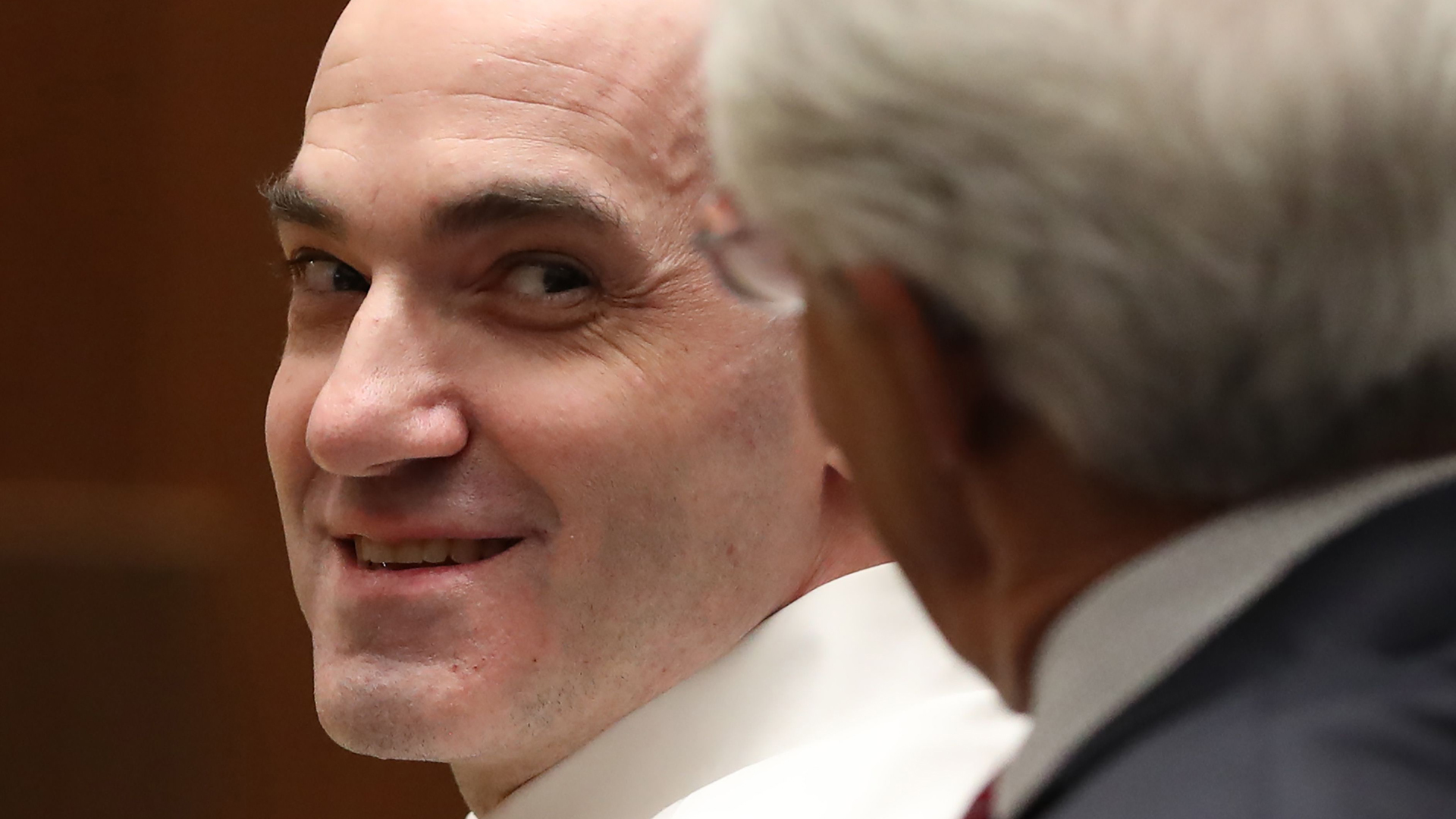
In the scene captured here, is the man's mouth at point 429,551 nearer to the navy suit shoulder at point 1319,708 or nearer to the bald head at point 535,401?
the bald head at point 535,401

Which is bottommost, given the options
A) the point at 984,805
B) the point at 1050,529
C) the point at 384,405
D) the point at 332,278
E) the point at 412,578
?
the point at 984,805

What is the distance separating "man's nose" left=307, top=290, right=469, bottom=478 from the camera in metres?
1.26

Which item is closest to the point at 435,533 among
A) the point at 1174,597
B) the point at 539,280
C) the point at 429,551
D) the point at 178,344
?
the point at 429,551

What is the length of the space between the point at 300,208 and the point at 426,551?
0.27 meters

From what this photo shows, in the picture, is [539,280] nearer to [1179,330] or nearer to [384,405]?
[384,405]

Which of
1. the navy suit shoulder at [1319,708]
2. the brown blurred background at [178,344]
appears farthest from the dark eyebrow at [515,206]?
the brown blurred background at [178,344]

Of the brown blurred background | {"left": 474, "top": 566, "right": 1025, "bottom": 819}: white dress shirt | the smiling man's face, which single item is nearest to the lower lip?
the smiling man's face

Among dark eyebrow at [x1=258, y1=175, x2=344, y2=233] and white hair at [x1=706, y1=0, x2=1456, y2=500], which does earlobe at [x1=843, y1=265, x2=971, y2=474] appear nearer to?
white hair at [x1=706, y1=0, x2=1456, y2=500]

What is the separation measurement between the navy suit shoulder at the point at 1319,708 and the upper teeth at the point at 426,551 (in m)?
0.69

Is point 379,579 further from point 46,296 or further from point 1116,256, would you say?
point 46,296

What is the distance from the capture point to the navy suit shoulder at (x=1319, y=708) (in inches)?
23.7

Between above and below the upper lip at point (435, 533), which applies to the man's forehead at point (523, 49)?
above

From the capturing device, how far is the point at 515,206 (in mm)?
1286

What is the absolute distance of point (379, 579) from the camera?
1.31 m
